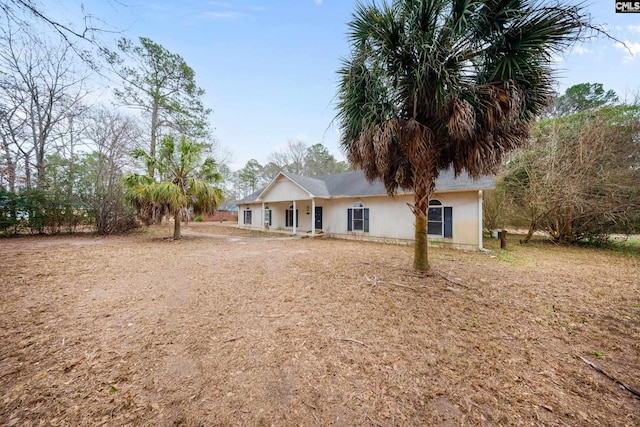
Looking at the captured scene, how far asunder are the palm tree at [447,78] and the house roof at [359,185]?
4.29 metres

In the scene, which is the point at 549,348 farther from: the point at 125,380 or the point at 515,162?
the point at 515,162

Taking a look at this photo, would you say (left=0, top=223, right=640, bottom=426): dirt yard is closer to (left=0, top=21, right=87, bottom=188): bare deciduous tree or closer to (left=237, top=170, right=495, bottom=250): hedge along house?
(left=237, top=170, right=495, bottom=250): hedge along house

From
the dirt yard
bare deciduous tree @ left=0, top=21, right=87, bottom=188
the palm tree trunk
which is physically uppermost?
bare deciduous tree @ left=0, top=21, right=87, bottom=188

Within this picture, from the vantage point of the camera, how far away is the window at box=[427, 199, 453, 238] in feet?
33.3

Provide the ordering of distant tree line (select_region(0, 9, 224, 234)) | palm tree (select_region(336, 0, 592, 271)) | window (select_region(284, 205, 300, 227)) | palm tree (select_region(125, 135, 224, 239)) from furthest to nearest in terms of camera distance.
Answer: window (select_region(284, 205, 300, 227))
distant tree line (select_region(0, 9, 224, 234))
palm tree (select_region(125, 135, 224, 239))
palm tree (select_region(336, 0, 592, 271))

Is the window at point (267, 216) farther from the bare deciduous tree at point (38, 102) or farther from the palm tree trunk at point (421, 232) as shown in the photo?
the palm tree trunk at point (421, 232)

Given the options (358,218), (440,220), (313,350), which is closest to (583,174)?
(440,220)

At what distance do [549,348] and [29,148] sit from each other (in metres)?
23.3

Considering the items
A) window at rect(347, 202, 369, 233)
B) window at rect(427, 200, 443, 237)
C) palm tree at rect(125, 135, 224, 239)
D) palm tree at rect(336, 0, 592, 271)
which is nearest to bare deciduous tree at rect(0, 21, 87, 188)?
palm tree at rect(125, 135, 224, 239)

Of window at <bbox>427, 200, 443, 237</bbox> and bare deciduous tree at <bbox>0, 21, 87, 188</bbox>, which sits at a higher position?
bare deciduous tree at <bbox>0, 21, 87, 188</bbox>

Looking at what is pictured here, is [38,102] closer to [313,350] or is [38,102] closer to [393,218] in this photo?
[313,350]

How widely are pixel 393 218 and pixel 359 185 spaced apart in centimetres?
317

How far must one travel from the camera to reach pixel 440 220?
410 inches

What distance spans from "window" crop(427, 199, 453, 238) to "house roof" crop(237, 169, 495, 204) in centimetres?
88
